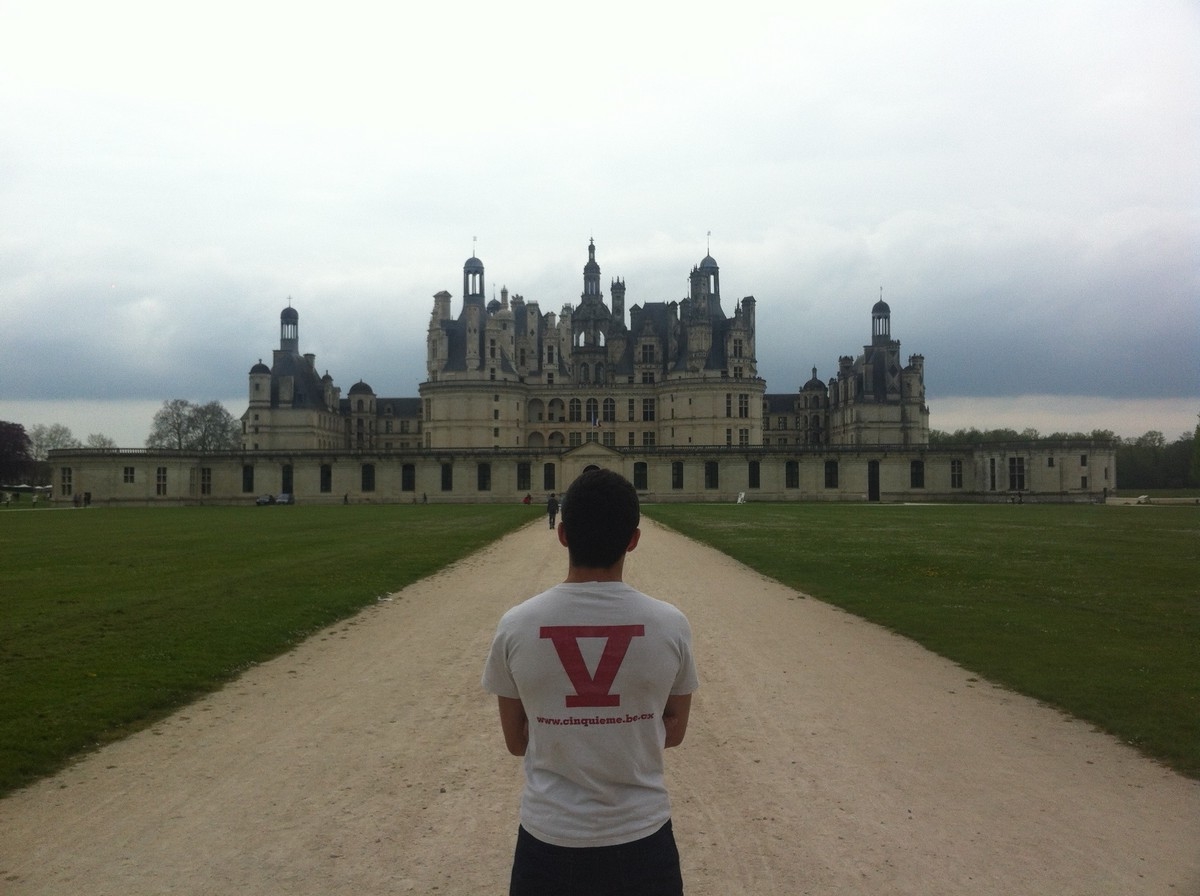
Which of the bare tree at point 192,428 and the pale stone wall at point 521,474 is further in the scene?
the bare tree at point 192,428

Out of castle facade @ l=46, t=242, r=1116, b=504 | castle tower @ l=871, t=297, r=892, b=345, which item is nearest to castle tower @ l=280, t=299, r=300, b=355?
castle facade @ l=46, t=242, r=1116, b=504

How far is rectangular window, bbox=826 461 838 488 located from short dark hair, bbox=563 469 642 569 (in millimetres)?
80951

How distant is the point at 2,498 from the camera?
91562mm

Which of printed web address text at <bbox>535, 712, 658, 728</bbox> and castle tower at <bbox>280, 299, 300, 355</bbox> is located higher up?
castle tower at <bbox>280, 299, 300, 355</bbox>

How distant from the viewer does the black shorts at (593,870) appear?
3279mm

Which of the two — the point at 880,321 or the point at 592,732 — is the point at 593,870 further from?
the point at 880,321

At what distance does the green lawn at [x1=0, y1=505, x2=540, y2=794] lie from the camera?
9477mm

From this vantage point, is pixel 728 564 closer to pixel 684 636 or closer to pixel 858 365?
pixel 684 636

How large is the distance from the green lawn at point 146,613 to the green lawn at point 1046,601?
9.54 metres

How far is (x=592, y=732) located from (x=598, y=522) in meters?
0.76

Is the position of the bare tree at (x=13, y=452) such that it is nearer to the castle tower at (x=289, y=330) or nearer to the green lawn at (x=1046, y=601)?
the castle tower at (x=289, y=330)

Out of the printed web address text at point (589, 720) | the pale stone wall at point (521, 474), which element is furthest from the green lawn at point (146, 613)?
the pale stone wall at point (521, 474)

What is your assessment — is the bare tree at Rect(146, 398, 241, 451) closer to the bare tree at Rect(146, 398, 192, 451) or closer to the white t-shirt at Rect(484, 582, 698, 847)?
the bare tree at Rect(146, 398, 192, 451)

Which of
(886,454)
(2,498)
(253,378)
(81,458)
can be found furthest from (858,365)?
(2,498)
